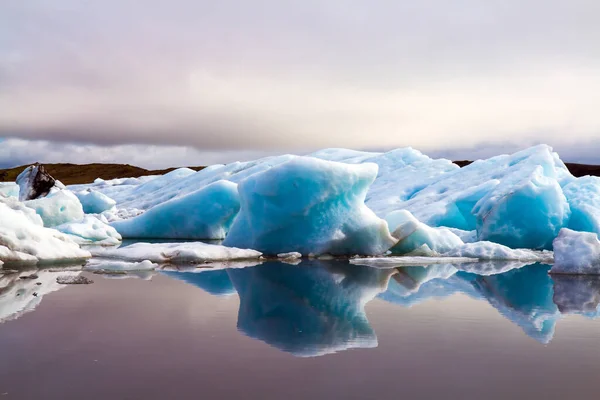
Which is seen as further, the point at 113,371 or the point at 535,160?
the point at 535,160

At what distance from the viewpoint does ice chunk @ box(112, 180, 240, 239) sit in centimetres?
1941

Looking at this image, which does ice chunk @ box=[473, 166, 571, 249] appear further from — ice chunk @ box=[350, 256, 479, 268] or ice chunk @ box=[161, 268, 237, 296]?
ice chunk @ box=[161, 268, 237, 296]

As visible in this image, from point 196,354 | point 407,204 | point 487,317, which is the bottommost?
point 407,204

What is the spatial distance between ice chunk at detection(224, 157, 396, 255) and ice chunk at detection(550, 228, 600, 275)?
4284 mm

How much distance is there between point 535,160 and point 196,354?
19.4 m

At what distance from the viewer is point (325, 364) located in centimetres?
411

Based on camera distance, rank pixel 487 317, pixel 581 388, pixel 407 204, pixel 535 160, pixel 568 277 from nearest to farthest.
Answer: pixel 581 388 < pixel 487 317 < pixel 568 277 < pixel 535 160 < pixel 407 204

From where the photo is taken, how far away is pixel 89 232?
18484mm

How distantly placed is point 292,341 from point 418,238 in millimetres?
11081

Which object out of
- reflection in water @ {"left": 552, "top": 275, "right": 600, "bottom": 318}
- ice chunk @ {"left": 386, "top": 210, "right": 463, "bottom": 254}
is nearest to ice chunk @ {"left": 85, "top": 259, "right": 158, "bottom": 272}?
reflection in water @ {"left": 552, "top": 275, "right": 600, "bottom": 318}

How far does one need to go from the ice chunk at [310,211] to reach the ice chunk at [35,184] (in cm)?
1669

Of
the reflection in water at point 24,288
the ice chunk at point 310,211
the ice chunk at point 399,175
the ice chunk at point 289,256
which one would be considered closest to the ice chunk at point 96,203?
the ice chunk at point 399,175

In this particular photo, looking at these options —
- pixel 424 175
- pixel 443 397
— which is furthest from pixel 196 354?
pixel 424 175

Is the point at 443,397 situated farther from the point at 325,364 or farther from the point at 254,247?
the point at 254,247
